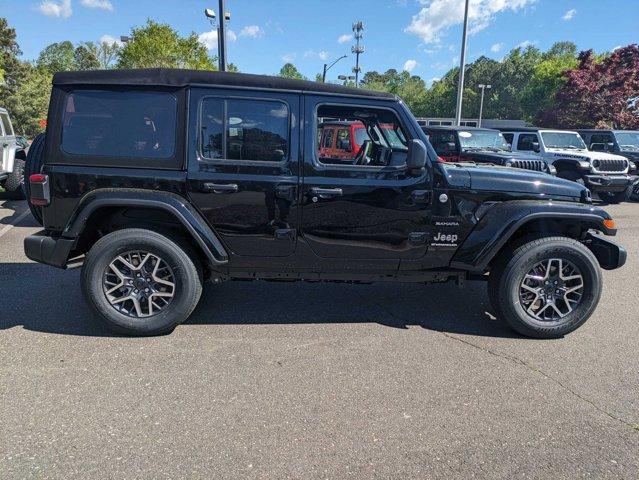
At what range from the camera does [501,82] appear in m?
73.4

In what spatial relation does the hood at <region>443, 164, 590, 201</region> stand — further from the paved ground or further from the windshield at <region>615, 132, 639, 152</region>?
the windshield at <region>615, 132, 639, 152</region>

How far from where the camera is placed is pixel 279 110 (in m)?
3.62

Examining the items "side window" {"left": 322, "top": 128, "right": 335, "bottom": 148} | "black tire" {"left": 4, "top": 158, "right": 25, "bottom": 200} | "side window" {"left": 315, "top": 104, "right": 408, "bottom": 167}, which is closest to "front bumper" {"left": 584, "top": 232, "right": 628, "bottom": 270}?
"side window" {"left": 315, "top": 104, "right": 408, "bottom": 167}

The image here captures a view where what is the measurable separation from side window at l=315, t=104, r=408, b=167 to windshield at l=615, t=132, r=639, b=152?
42.9 feet

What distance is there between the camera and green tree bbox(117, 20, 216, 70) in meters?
25.3

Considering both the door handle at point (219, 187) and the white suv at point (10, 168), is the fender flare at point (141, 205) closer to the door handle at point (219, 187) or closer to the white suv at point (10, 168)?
the door handle at point (219, 187)

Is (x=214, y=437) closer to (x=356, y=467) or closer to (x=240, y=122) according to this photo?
(x=356, y=467)

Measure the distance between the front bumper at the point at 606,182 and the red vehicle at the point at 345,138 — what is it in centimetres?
948

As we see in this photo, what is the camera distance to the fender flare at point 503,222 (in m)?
3.74

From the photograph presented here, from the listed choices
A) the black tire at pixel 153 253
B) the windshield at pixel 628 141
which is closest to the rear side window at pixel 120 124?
the black tire at pixel 153 253

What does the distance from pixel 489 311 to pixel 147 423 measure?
326 cm

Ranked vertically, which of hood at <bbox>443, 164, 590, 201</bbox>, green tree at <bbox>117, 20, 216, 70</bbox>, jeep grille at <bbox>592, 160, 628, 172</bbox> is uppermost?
green tree at <bbox>117, 20, 216, 70</bbox>

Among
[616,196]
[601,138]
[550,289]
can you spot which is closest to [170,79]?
[550,289]

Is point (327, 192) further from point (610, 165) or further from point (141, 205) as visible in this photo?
point (610, 165)
